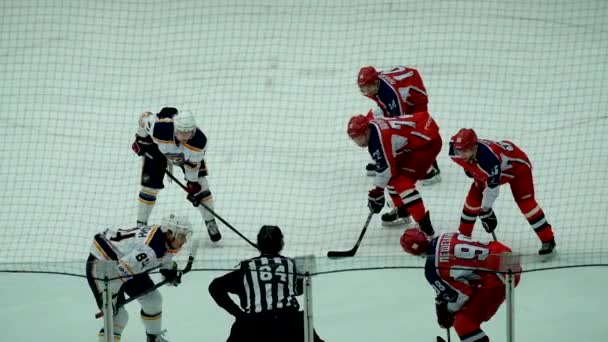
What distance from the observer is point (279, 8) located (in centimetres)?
1143

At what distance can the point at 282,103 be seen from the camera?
10.1 metres

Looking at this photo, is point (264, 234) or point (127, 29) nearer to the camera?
point (264, 234)

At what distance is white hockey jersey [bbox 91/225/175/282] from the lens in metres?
5.87

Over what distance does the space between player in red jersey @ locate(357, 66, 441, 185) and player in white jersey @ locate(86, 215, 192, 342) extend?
2297 millimetres

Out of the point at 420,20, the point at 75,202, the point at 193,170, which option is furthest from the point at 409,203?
the point at 420,20

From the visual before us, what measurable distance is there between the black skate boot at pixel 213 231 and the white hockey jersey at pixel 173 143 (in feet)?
1.28

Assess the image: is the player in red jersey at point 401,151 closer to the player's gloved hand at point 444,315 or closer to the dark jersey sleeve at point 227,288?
the player's gloved hand at point 444,315

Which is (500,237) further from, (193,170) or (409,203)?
(193,170)

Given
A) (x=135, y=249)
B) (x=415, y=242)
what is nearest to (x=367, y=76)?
(x=415, y=242)

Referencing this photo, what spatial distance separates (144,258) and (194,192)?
6.16 ft

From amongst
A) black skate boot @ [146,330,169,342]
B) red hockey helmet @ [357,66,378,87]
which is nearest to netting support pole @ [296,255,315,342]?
black skate boot @ [146,330,169,342]

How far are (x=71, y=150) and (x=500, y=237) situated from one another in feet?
11.0

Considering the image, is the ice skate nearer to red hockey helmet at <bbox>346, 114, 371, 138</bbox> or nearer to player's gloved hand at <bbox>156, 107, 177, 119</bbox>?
red hockey helmet at <bbox>346, 114, 371, 138</bbox>

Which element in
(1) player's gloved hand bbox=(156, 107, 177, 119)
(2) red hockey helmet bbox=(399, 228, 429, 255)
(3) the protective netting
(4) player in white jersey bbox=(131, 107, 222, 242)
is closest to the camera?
(2) red hockey helmet bbox=(399, 228, 429, 255)
